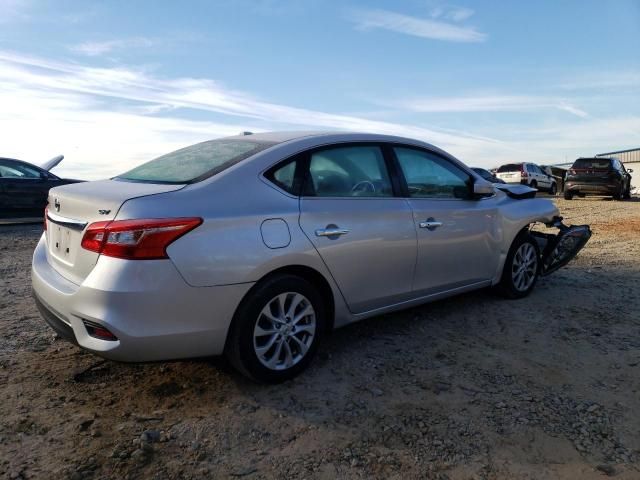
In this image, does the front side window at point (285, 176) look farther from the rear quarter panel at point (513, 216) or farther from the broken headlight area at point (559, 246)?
the broken headlight area at point (559, 246)

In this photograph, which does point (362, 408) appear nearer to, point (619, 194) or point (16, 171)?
point (16, 171)

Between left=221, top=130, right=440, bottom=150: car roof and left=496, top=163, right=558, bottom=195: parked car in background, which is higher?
left=221, top=130, right=440, bottom=150: car roof

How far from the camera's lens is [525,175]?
23.0m

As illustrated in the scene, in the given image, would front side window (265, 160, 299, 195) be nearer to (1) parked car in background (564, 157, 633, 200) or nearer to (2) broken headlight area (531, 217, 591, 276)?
(2) broken headlight area (531, 217, 591, 276)

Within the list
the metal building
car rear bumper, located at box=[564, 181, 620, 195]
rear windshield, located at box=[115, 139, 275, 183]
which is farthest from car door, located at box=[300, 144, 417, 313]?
the metal building

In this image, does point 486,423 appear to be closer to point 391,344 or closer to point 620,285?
point 391,344

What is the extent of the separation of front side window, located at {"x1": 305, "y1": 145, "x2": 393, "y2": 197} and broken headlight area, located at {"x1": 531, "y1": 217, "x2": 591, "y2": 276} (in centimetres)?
256

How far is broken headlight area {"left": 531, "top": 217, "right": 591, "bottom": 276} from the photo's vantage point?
5559 mm

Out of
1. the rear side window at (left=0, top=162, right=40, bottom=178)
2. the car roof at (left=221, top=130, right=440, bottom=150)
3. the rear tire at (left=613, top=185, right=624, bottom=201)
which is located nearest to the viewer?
the car roof at (left=221, top=130, right=440, bottom=150)

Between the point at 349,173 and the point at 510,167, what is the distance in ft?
72.3

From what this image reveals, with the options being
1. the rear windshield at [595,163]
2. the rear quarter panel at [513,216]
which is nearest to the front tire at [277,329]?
the rear quarter panel at [513,216]

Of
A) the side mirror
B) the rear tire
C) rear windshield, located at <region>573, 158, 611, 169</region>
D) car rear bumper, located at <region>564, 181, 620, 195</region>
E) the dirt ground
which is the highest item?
rear windshield, located at <region>573, 158, 611, 169</region>

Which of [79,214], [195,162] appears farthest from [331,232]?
[79,214]

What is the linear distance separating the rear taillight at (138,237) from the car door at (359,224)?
0.83 meters
